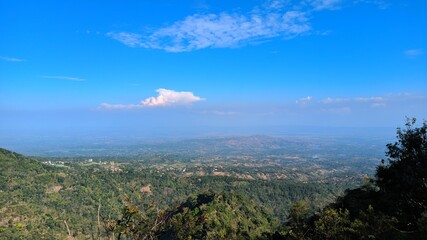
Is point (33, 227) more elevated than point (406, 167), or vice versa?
point (406, 167)

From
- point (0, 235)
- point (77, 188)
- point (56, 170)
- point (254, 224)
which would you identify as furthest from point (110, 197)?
point (254, 224)

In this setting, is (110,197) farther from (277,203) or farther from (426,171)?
(426,171)

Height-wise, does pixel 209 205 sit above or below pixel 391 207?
below

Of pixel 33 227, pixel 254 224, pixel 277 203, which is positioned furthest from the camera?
pixel 277 203

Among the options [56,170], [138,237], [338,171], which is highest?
[138,237]

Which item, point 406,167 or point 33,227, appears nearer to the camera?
point 406,167

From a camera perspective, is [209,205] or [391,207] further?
[209,205]

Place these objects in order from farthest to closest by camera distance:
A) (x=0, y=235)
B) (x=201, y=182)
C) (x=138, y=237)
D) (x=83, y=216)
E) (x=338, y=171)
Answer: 1. (x=338, y=171)
2. (x=201, y=182)
3. (x=83, y=216)
4. (x=0, y=235)
5. (x=138, y=237)

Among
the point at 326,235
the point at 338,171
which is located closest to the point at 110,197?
the point at 326,235

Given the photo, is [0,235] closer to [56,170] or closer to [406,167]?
[56,170]
